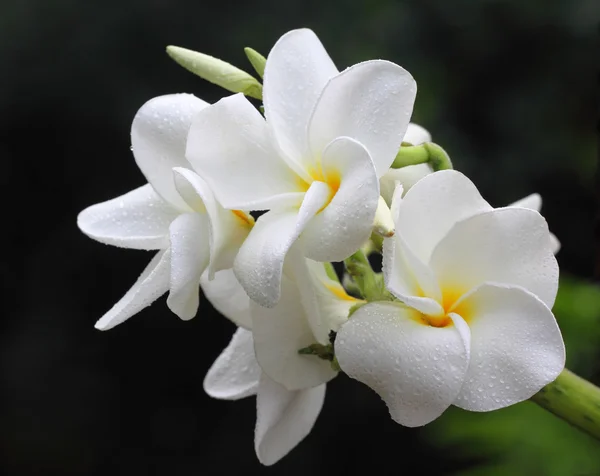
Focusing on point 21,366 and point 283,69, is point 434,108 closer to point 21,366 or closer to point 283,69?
point 21,366

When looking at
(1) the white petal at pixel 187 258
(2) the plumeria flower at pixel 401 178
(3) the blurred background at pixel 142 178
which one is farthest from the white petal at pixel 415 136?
(3) the blurred background at pixel 142 178

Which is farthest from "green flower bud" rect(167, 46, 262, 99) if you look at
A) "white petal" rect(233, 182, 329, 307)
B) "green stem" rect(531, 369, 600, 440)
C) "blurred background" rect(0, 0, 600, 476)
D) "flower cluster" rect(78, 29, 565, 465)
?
"blurred background" rect(0, 0, 600, 476)

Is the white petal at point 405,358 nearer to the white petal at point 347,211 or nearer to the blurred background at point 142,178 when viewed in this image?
the white petal at point 347,211

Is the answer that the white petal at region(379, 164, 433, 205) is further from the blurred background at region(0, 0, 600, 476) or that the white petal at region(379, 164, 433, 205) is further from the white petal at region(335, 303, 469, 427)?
the blurred background at region(0, 0, 600, 476)

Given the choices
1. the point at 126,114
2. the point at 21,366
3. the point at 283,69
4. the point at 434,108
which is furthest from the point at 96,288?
the point at 283,69

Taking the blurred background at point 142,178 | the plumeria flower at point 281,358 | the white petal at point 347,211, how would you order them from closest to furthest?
the white petal at point 347,211 → the plumeria flower at point 281,358 → the blurred background at point 142,178

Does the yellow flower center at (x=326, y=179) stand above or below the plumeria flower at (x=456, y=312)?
above

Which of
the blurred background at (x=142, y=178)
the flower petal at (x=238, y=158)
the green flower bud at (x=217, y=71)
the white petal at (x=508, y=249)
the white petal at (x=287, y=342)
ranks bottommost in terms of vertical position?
the blurred background at (x=142, y=178)
